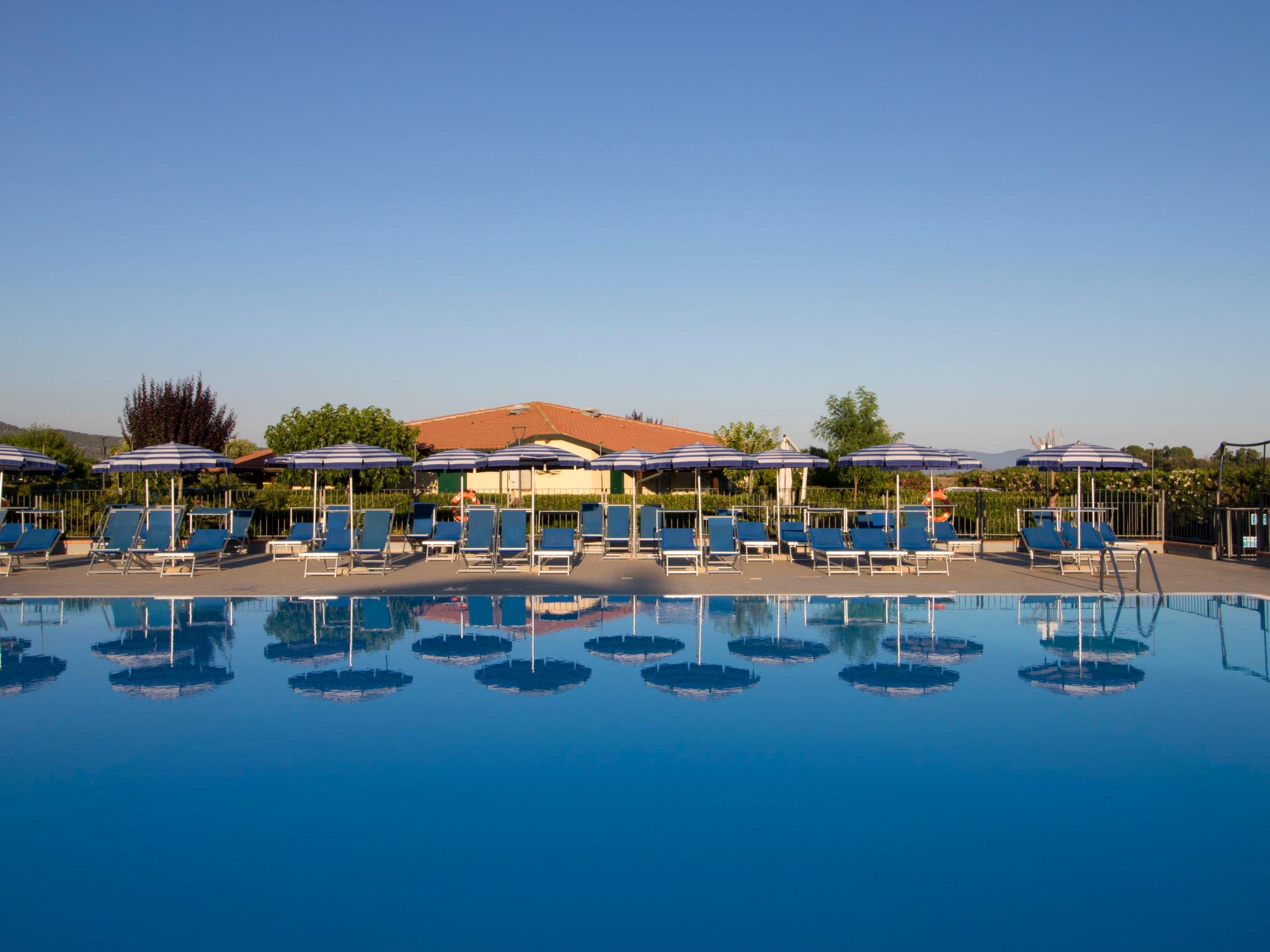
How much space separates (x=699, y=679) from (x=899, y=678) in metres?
1.72

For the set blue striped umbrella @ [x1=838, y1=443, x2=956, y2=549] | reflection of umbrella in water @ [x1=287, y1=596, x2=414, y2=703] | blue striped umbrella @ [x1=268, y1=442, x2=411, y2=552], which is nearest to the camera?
reflection of umbrella in water @ [x1=287, y1=596, x2=414, y2=703]

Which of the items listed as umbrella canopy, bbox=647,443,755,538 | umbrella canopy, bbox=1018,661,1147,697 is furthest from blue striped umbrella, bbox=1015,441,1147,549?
umbrella canopy, bbox=1018,661,1147,697

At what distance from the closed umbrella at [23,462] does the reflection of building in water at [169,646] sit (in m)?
5.09

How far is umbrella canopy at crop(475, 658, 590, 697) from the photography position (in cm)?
761

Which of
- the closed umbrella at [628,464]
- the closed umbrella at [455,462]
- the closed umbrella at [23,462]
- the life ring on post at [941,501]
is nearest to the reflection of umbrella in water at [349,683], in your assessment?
the closed umbrella at [628,464]

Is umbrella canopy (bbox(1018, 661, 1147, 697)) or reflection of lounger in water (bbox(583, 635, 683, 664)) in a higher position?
reflection of lounger in water (bbox(583, 635, 683, 664))

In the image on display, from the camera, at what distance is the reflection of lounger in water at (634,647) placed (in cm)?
864

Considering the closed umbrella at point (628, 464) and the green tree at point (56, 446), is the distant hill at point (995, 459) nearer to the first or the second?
the closed umbrella at point (628, 464)

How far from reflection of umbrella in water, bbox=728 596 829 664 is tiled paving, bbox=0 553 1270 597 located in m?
2.83

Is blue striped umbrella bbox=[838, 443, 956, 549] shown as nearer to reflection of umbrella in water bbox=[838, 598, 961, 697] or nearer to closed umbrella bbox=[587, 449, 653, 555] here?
closed umbrella bbox=[587, 449, 653, 555]

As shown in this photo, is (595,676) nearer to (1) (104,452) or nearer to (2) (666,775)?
(2) (666,775)

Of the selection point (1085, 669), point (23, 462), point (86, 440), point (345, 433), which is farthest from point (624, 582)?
point (86, 440)

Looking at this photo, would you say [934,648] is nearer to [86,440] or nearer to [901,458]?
[901,458]

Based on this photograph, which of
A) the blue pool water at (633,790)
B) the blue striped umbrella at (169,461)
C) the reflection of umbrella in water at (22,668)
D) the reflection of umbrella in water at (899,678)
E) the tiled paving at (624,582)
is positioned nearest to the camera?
the blue pool water at (633,790)
